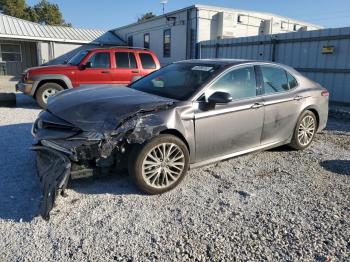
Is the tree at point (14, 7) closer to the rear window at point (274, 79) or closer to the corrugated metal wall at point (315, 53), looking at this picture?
the corrugated metal wall at point (315, 53)

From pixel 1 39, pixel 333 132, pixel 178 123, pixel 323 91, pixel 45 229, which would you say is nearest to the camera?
pixel 45 229

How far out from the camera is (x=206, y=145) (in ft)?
13.7

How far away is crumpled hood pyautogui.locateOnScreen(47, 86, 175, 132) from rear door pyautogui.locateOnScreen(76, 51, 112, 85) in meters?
5.03

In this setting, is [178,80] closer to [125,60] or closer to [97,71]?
[97,71]

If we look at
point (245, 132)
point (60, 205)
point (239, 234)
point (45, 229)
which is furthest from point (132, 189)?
point (245, 132)

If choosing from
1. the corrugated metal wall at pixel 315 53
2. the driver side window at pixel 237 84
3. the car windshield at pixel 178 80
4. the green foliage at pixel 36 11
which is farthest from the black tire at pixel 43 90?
the green foliage at pixel 36 11

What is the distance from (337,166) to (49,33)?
2253cm

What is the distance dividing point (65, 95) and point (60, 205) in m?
1.73

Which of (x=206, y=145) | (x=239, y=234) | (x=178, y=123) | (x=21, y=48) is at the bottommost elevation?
(x=239, y=234)

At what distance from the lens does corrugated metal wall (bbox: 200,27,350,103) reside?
9102 millimetres

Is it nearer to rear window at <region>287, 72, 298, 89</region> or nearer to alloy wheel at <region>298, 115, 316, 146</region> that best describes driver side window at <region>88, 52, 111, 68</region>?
rear window at <region>287, 72, 298, 89</region>

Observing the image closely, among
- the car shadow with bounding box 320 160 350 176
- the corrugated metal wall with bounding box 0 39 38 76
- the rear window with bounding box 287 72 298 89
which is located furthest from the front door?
the corrugated metal wall with bounding box 0 39 38 76

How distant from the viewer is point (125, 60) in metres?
9.96

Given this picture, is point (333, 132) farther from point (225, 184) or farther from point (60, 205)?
point (60, 205)
